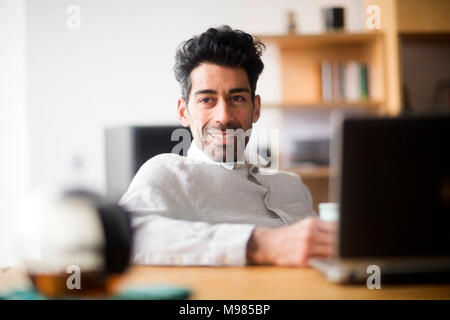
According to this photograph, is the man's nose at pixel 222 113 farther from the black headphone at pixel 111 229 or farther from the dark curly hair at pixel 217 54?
the black headphone at pixel 111 229

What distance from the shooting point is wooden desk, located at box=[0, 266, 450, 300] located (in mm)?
673

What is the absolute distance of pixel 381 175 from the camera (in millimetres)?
618

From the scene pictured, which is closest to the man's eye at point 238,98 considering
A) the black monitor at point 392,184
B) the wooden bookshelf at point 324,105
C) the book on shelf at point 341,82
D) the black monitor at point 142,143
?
the black monitor at point 142,143

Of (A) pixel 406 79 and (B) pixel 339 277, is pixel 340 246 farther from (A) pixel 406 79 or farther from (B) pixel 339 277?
(A) pixel 406 79

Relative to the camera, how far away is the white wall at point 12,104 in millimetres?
1941

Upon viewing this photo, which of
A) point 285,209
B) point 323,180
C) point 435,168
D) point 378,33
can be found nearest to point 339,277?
point 435,168

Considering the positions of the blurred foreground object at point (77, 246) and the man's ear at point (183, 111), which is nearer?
the blurred foreground object at point (77, 246)

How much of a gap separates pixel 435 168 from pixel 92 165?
6.16 ft

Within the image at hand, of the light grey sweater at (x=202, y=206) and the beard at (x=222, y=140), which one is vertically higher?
the beard at (x=222, y=140)

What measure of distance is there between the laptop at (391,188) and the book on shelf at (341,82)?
2.08m

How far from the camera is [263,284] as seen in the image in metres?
0.72

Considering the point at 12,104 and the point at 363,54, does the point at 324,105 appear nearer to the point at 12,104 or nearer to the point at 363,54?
the point at 363,54

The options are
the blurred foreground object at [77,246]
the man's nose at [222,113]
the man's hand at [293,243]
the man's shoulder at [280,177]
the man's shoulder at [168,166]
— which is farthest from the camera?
the man's shoulder at [280,177]

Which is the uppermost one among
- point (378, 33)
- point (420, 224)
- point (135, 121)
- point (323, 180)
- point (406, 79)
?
point (378, 33)
